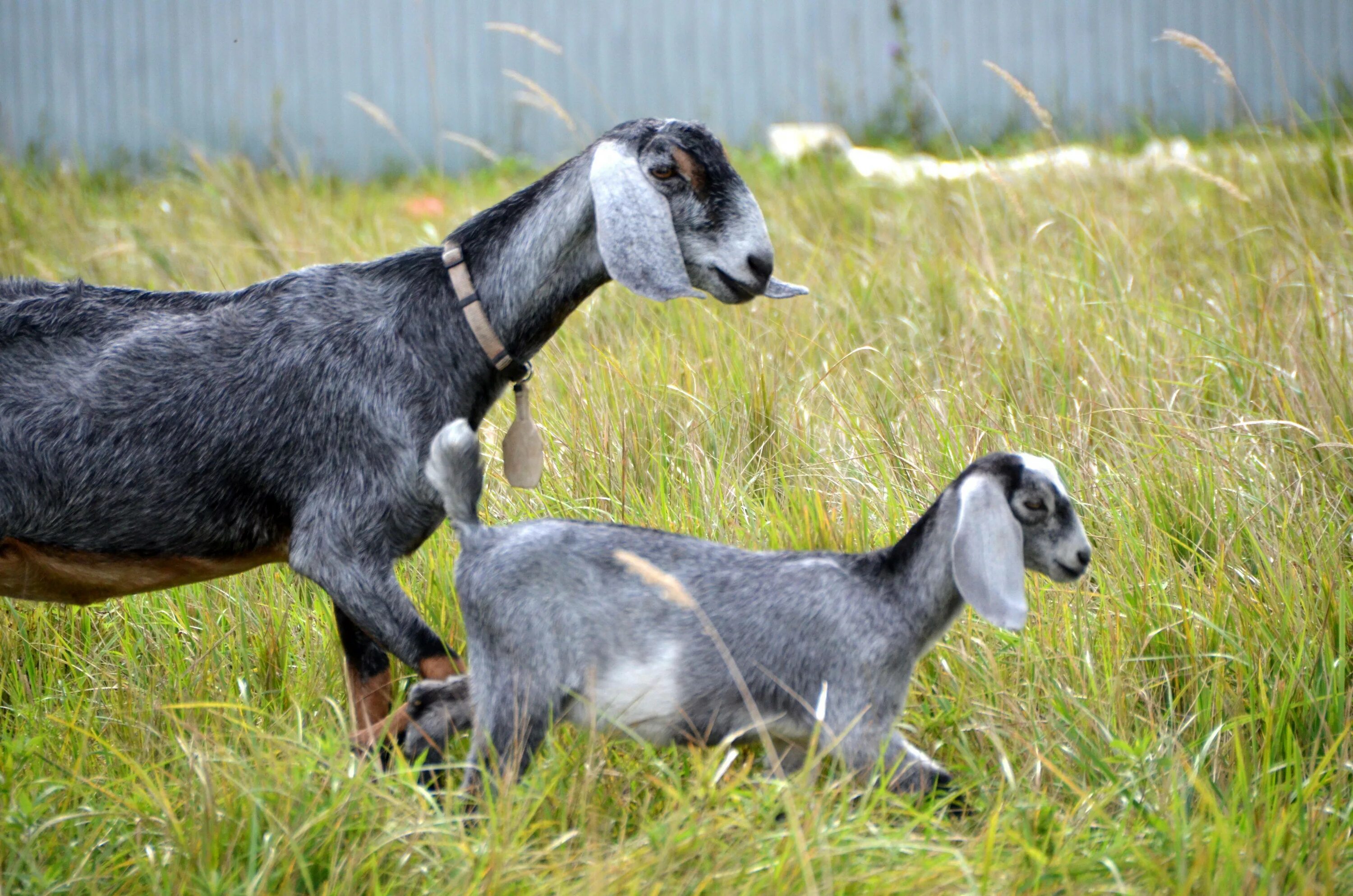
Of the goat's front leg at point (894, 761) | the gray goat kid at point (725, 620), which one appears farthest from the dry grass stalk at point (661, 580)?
the goat's front leg at point (894, 761)

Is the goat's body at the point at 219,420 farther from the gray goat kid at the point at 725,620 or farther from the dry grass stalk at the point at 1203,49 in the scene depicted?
the dry grass stalk at the point at 1203,49

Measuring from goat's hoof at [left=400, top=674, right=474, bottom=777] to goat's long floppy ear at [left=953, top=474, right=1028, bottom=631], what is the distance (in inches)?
41.8

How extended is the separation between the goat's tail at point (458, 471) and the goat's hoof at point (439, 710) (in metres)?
0.36

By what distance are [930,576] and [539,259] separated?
3.76 feet

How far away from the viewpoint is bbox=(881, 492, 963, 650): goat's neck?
102 inches

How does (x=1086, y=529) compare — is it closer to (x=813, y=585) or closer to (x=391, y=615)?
(x=813, y=585)

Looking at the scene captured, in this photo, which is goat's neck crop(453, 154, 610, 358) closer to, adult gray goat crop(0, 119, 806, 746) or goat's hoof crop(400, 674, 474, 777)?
adult gray goat crop(0, 119, 806, 746)

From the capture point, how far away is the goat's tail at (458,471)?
100 inches

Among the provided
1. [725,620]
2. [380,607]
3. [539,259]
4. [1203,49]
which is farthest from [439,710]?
[1203,49]

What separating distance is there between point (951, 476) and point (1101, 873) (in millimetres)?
1617

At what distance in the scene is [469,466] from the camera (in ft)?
8.44

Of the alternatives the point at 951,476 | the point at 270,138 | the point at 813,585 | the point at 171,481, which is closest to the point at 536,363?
the point at 951,476

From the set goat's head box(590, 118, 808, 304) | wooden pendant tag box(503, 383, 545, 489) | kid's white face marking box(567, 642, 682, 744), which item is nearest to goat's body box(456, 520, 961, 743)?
kid's white face marking box(567, 642, 682, 744)

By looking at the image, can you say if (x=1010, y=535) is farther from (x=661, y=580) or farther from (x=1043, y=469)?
(x=661, y=580)
